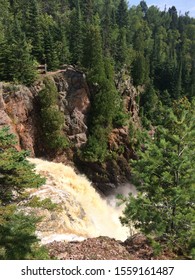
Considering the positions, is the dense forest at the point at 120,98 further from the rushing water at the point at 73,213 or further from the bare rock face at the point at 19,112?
the rushing water at the point at 73,213

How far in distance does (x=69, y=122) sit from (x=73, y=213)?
2072cm

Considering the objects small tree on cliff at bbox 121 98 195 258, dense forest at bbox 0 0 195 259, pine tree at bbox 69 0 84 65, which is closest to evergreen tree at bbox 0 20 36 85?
dense forest at bbox 0 0 195 259

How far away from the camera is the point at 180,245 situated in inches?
516

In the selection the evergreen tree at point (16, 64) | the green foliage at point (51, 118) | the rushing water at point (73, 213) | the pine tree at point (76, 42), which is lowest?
the rushing water at point (73, 213)

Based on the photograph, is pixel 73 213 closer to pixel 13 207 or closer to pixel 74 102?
pixel 13 207

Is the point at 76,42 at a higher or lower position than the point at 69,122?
higher

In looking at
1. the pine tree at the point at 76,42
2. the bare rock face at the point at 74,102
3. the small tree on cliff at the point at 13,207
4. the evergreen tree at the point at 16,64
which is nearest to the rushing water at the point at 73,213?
the small tree on cliff at the point at 13,207

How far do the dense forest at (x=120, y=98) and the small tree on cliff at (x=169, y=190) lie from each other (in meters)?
0.04

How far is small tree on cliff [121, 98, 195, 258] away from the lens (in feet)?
40.7

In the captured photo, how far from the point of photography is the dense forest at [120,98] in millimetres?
12656

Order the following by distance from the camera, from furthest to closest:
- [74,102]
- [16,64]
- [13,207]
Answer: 1. [74,102]
2. [16,64]
3. [13,207]

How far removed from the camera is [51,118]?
38375mm

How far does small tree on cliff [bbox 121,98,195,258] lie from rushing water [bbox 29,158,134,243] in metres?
4.55

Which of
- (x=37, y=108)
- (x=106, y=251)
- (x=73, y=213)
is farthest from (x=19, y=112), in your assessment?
(x=106, y=251)
